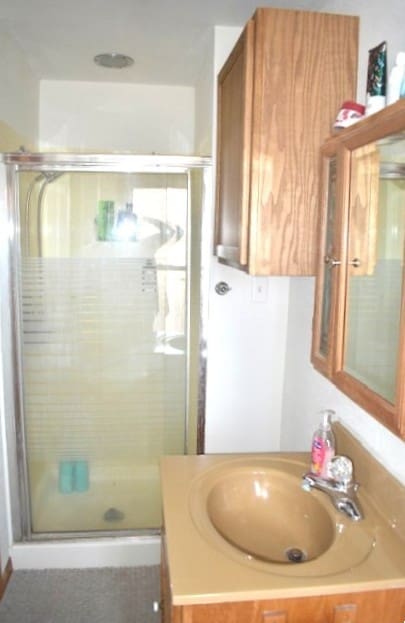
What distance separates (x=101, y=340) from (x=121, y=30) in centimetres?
143

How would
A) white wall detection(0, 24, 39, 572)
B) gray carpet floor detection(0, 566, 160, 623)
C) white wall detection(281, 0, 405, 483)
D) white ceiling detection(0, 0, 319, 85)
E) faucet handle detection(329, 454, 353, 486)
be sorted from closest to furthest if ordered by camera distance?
1. white wall detection(281, 0, 405, 483)
2. faucet handle detection(329, 454, 353, 486)
3. white ceiling detection(0, 0, 319, 85)
4. gray carpet floor detection(0, 566, 160, 623)
5. white wall detection(0, 24, 39, 572)

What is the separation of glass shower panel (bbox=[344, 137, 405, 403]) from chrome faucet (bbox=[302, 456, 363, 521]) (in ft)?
0.90

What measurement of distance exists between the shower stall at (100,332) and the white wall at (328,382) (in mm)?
431

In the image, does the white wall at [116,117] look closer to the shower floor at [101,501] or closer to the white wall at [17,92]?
the white wall at [17,92]

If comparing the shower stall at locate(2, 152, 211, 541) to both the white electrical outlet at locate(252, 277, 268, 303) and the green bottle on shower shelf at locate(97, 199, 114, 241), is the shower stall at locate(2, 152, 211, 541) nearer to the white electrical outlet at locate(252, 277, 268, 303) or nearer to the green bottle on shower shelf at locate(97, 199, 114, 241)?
the green bottle on shower shelf at locate(97, 199, 114, 241)

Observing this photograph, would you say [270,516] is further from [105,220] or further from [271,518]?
[105,220]

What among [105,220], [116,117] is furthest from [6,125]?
[116,117]

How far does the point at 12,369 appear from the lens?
223 centimetres

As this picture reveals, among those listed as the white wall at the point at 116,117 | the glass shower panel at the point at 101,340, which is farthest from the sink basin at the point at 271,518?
the white wall at the point at 116,117

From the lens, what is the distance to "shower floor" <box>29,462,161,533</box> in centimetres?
244

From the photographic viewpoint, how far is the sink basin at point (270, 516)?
129 centimetres

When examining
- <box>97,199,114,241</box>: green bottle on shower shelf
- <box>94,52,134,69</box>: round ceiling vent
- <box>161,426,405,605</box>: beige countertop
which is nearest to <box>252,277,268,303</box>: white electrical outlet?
<box>97,199,114,241</box>: green bottle on shower shelf

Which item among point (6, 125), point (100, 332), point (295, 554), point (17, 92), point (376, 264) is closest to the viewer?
Answer: point (376, 264)

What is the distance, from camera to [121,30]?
2012mm
